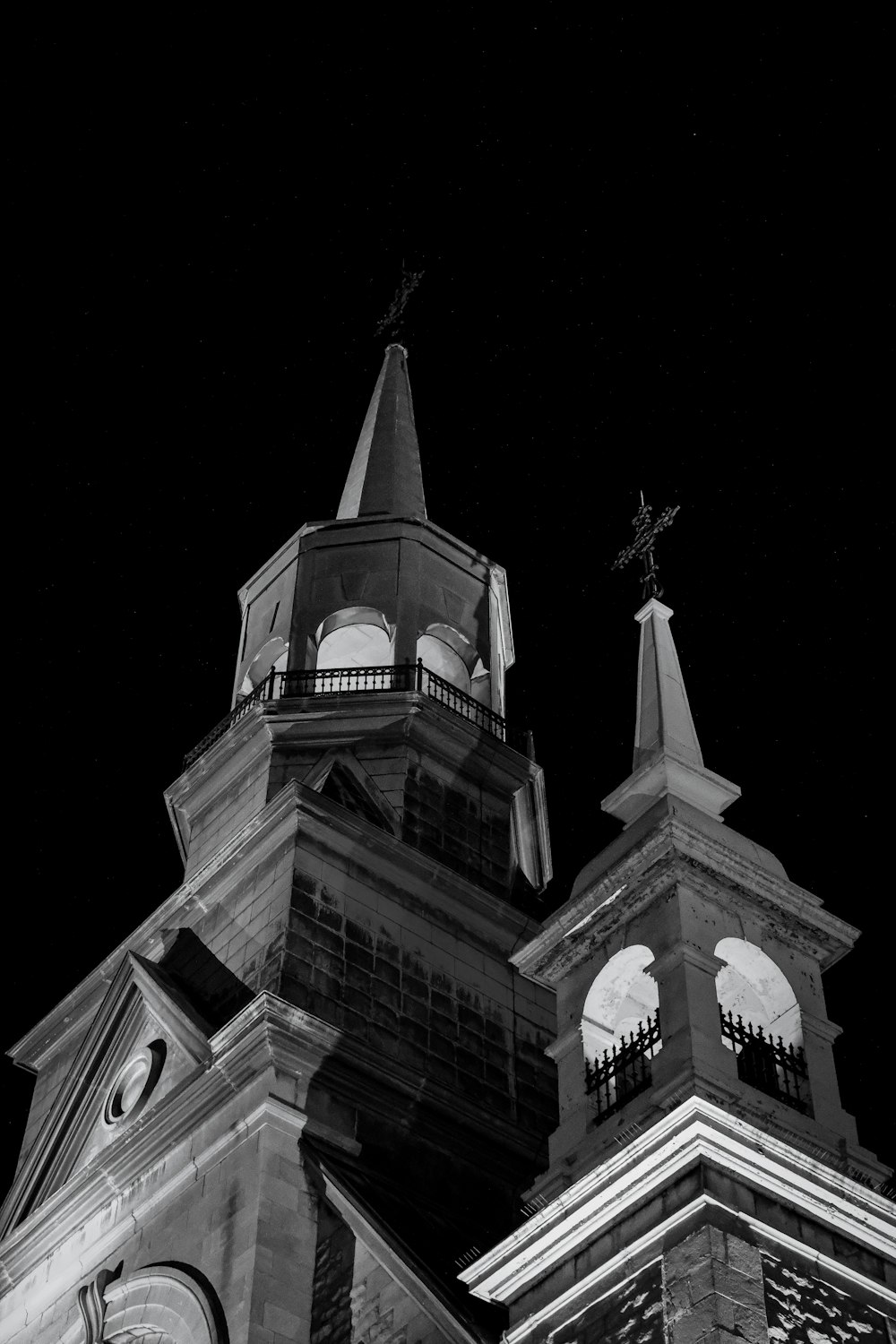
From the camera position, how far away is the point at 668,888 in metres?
21.2

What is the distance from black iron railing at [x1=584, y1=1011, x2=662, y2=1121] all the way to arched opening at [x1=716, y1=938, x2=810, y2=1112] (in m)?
0.78

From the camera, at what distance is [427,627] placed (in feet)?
107

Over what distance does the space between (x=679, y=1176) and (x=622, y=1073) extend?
2.34 m

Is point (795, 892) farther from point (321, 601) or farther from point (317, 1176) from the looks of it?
point (321, 601)

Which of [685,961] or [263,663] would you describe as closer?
[685,961]

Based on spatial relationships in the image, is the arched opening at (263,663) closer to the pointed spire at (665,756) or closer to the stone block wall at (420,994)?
the stone block wall at (420,994)

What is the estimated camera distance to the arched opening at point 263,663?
109ft

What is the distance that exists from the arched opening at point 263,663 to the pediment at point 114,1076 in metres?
6.87

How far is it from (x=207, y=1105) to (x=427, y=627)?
10873 mm

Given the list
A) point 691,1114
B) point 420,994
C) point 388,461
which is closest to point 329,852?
point 420,994

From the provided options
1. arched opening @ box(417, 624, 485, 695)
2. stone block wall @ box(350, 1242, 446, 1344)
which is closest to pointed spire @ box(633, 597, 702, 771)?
stone block wall @ box(350, 1242, 446, 1344)

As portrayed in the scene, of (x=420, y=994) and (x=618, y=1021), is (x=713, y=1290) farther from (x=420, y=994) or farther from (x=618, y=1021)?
(x=420, y=994)

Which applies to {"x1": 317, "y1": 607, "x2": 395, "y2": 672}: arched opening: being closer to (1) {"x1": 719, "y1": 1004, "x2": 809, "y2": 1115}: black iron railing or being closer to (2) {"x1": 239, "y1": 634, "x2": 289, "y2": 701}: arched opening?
(2) {"x1": 239, "y1": 634, "x2": 289, "y2": 701}: arched opening

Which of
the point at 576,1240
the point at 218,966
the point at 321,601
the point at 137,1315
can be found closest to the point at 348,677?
the point at 321,601
